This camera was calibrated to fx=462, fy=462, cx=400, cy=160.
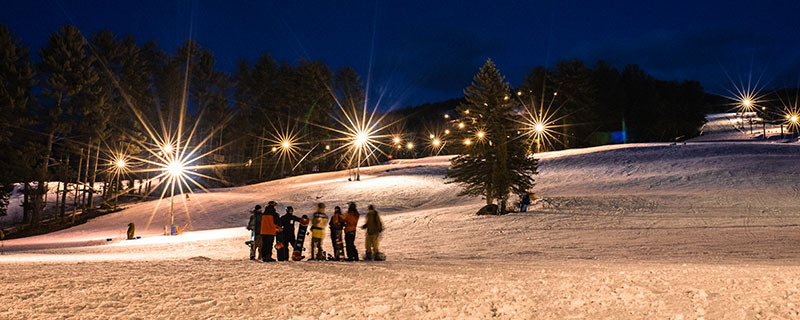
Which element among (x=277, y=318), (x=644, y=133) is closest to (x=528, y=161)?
(x=277, y=318)

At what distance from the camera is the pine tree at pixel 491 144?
24328 mm

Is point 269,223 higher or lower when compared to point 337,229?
higher

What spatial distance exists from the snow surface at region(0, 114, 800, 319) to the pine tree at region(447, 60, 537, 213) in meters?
1.89

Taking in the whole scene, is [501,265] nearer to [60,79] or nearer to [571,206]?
[571,206]

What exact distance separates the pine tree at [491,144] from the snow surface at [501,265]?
189 cm

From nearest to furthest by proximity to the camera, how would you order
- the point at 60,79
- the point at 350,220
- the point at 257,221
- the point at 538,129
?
the point at 350,220, the point at 257,221, the point at 60,79, the point at 538,129

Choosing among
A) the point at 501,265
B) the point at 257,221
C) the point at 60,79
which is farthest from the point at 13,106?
the point at 501,265

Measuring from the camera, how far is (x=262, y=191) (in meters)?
43.2

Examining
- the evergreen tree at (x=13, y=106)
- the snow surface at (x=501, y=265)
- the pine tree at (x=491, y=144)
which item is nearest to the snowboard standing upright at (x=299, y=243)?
the snow surface at (x=501, y=265)

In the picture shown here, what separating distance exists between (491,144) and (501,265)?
15.2 meters

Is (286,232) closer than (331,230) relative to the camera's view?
No

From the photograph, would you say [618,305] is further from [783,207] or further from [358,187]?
[358,187]

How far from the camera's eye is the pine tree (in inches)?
958

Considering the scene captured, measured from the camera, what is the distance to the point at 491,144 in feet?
81.3
